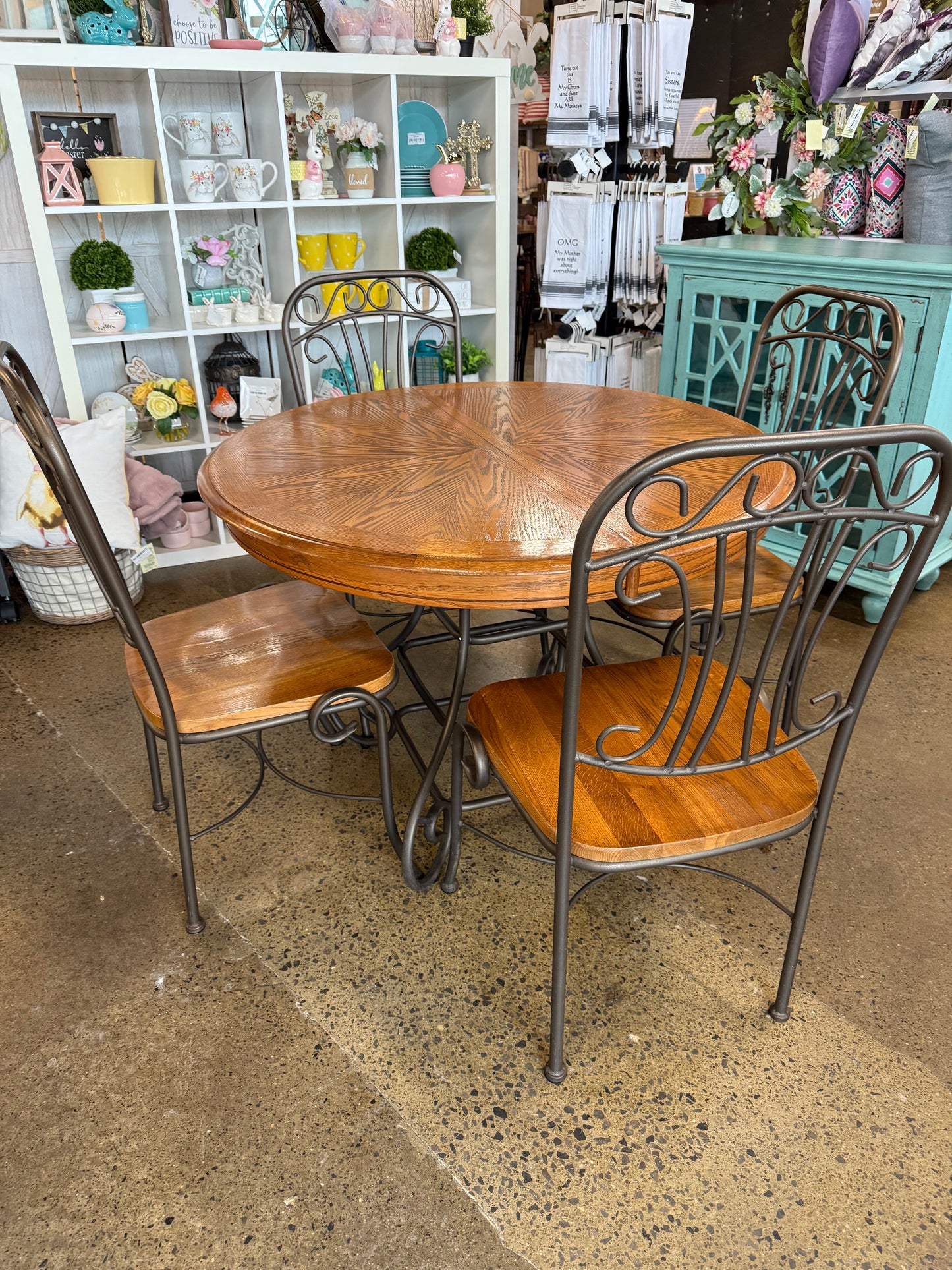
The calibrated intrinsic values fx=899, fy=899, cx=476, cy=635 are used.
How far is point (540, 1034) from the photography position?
1473 mm

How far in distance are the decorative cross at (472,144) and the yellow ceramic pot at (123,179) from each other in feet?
3.60

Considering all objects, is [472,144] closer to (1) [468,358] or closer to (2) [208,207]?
(1) [468,358]

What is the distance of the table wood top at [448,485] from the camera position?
48.0 inches

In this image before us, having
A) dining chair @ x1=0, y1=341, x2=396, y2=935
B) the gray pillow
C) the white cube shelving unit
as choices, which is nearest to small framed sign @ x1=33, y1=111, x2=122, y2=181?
the white cube shelving unit

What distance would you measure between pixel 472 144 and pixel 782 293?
132cm

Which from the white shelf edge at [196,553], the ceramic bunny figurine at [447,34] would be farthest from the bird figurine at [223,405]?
the ceramic bunny figurine at [447,34]

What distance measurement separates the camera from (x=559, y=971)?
51.2 inches

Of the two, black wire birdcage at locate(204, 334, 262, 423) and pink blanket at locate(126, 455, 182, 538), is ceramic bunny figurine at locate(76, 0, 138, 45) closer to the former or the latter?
black wire birdcage at locate(204, 334, 262, 423)

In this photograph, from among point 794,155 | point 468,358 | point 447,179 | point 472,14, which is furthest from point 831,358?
point 472,14

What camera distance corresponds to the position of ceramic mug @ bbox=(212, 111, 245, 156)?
2.96 meters

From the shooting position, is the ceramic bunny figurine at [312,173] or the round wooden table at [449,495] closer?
the round wooden table at [449,495]

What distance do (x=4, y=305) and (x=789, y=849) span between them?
2996mm

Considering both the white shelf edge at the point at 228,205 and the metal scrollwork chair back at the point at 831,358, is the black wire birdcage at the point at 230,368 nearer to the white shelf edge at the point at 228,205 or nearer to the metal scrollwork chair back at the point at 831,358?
the white shelf edge at the point at 228,205

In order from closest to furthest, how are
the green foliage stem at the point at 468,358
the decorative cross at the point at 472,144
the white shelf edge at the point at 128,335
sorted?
the white shelf edge at the point at 128,335
the decorative cross at the point at 472,144
the green foliage stem at the point at 468,358
